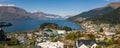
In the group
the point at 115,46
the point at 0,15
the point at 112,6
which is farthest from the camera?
the point at 0,15

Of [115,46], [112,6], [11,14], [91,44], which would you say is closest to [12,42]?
[91,44]

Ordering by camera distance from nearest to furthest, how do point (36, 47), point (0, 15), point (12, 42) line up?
point (36, 47) → point (12, 42) → point (0, 15)

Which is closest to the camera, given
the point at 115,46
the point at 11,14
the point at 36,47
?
the point at 115,46

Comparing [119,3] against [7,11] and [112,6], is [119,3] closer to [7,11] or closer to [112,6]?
[112,6]

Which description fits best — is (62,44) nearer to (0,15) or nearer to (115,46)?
(115,46)

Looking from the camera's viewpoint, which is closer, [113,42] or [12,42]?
[113,42]

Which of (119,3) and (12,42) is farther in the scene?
(119,3)

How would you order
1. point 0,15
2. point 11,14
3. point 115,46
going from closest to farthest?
point 115,46 < point 0,15 < point 11,14

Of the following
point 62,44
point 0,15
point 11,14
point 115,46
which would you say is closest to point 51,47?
point 62,44
